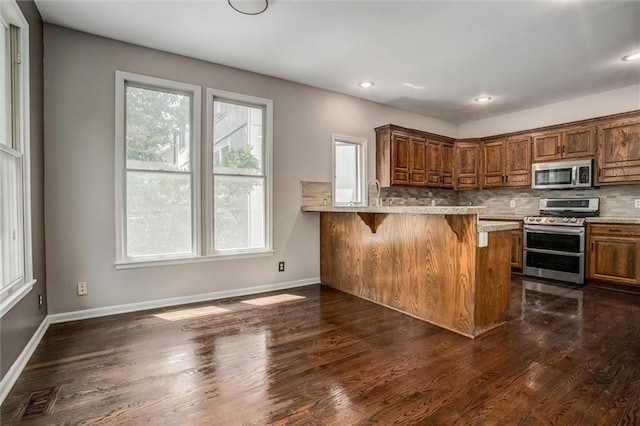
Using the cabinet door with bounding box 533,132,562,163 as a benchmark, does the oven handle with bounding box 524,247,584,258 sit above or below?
below

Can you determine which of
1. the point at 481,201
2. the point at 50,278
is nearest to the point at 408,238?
the point at 50,278

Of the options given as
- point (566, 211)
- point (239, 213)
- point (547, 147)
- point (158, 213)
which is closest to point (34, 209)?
point (158, 213)

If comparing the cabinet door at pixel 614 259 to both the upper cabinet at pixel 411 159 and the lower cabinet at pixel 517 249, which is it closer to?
the lower cabinet at pixel 517 249

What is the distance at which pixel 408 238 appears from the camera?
10.7 feet

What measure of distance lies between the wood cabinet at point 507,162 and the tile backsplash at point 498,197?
367mm

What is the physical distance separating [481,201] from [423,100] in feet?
8.35

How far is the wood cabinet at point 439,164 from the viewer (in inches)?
220

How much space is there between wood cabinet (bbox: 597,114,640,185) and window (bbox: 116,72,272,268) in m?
4.59

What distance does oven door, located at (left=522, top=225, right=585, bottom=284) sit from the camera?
4.43m

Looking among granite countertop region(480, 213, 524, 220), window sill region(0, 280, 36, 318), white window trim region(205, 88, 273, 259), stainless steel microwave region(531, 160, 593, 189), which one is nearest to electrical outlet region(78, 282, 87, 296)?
window sill region(0, 280, 36, 318)

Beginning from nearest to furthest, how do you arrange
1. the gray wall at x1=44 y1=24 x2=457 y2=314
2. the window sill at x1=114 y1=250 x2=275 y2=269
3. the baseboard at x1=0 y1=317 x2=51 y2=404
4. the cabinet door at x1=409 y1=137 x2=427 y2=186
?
the baseboard at x1=0 y1=317 x2=51 y2=404
the gray wall at x1=44 y1=24 x2=457 y2=314
the window sill at x1=114 y1=250 x2=275 y2=269
the cabinet door at x1=409 y1=137 x2=427 y2=186

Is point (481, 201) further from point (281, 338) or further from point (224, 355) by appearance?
point (224, 355)

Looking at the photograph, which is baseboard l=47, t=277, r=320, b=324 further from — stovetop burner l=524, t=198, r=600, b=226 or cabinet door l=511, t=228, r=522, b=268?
stovetop burner l=524, t=198, r=600, b=226

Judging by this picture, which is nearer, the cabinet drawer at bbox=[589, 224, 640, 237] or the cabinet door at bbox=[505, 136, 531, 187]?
the cabinet drawer at bbox=[589, 224, 640, 237]
